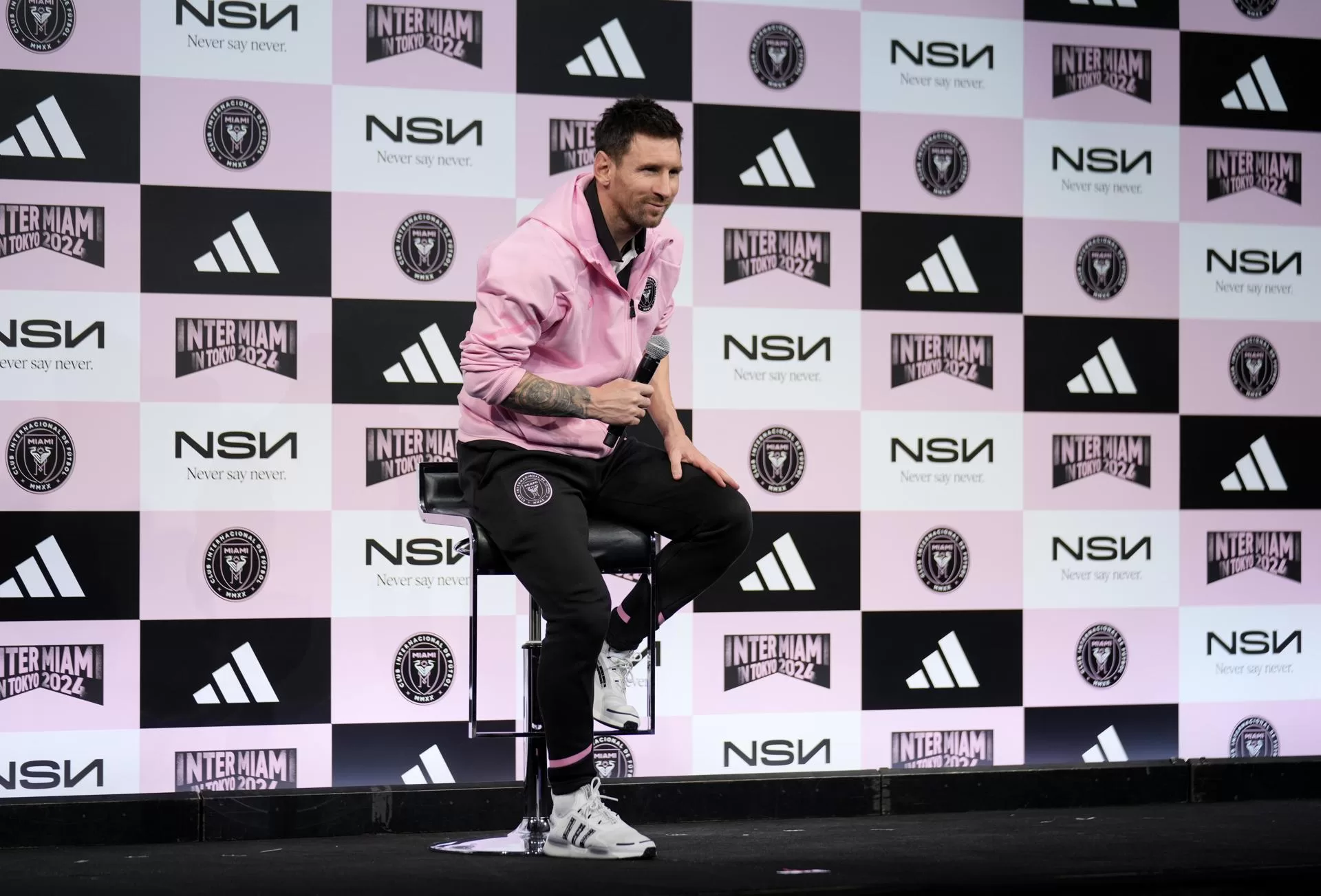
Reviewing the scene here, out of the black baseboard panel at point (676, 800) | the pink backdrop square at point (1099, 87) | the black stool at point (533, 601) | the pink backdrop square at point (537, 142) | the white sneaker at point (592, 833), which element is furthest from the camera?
the pink backdrop square at point (1099, 87)

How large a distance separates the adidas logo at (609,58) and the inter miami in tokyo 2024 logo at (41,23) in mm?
1233

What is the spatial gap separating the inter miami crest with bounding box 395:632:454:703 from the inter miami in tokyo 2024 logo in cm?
171

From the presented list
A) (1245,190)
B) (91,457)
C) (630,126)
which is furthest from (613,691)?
(1245,190)

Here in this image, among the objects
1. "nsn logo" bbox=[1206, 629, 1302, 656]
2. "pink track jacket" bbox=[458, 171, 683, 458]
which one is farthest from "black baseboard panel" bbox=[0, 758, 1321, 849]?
"pink track jacket" bbox=[458, 171, 683, 458]

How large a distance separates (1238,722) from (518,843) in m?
2.33

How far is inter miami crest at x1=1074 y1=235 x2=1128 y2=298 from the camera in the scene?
13.3 ft

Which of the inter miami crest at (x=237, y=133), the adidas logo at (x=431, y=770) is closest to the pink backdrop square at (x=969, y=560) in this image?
the adidas logo at (x=431, y=770)

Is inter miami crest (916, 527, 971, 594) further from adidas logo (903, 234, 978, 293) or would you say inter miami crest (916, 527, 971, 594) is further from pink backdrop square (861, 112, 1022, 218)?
pink backdrop square (861, 112, 1022, 218)

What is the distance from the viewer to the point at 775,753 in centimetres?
386

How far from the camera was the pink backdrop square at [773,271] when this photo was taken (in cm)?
381

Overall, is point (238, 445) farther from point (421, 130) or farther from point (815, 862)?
point (815, 862)

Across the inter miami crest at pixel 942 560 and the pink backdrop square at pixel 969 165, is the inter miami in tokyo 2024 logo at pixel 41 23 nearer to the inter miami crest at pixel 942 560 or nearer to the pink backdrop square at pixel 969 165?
the pink backdrop square at pixel 969 165

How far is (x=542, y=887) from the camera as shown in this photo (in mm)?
2422

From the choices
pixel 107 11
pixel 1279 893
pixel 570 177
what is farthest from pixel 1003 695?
pixel 107 11
